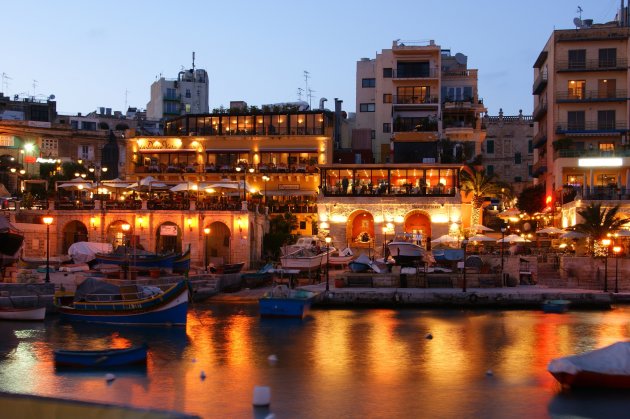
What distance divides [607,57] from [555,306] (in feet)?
101

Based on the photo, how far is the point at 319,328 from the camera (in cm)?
4066

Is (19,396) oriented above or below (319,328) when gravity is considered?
above

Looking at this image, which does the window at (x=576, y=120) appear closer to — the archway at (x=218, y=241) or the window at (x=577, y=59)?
the window at (x=577, y=59)

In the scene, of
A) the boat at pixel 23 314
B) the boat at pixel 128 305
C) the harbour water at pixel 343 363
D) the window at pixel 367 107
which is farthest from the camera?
the window at pixel 367 107

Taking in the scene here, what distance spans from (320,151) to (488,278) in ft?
85.2

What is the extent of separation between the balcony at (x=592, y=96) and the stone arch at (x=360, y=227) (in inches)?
742

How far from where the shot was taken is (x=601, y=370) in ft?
84.0

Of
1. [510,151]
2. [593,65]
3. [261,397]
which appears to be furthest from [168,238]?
[510,151]

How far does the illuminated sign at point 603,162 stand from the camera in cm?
6362

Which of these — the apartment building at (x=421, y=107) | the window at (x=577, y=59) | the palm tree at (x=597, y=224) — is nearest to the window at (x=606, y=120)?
the window at (x=577, y=59)

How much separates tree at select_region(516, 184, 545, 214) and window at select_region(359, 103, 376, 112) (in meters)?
18.0

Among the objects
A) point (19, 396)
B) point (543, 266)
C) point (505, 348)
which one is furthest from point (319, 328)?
point (19, 396)

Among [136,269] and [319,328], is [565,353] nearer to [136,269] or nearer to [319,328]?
[319,328]

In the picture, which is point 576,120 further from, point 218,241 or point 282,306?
point 282,306
